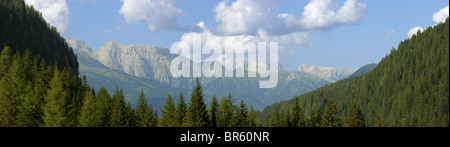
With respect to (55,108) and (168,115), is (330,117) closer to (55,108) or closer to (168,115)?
(168,115)

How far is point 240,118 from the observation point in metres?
72.4

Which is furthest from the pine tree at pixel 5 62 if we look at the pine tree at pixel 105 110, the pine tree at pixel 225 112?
the pine tree at pixel 225 112

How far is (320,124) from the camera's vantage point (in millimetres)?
83688

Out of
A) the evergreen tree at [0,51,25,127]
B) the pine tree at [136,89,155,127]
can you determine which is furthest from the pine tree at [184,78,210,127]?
the evergreen tree at [0,51,25,127]

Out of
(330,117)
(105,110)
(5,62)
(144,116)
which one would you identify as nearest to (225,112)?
(144,116)

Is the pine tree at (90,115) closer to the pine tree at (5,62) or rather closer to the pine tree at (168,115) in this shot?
the pine tree at (168,115)

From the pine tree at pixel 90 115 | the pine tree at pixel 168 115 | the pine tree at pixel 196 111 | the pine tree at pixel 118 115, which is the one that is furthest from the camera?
the pine tree at pixel 168 115

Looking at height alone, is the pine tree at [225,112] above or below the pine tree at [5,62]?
below

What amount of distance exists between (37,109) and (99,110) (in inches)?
437

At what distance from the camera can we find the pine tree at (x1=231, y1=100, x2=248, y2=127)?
71.0 metres

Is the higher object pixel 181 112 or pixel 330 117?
pixel 181 112

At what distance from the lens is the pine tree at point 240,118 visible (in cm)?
7098
